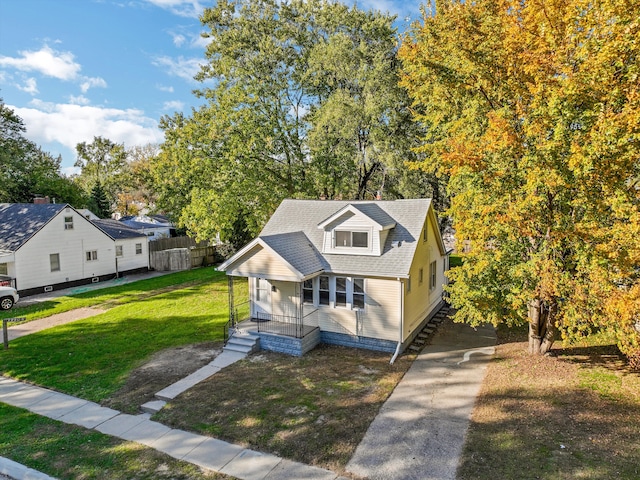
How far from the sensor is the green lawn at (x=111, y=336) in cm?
1244

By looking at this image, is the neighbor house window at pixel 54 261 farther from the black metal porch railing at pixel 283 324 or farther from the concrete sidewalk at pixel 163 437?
the black metal porch railing at pixel 283 324

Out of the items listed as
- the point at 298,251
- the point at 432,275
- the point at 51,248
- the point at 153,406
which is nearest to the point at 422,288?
the point at 432,275

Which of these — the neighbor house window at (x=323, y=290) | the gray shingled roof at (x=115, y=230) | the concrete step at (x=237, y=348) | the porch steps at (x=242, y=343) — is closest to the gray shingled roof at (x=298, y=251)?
the neighbor house window at (x=323, y=290)

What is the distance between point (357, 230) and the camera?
15062 mm

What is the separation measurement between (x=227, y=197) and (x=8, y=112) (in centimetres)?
2818

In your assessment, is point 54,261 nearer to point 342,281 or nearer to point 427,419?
point 342,281

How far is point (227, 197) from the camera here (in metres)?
24.5

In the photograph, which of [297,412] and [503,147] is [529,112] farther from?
[297,412]

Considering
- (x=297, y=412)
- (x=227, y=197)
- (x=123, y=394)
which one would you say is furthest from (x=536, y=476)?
(x=227, y=197)

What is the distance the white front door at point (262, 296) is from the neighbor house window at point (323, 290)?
2178mm

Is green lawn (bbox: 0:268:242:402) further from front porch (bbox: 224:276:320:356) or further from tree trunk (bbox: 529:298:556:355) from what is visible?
→ tree trunk (bbox: 529:298:556:355)

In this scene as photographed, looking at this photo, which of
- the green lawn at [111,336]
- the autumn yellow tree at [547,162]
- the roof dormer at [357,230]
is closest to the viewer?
the autumn yellow tree at [547,162]

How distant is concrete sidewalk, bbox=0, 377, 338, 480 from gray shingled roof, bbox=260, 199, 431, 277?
6881mm

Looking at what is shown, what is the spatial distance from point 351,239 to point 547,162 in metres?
7.36
